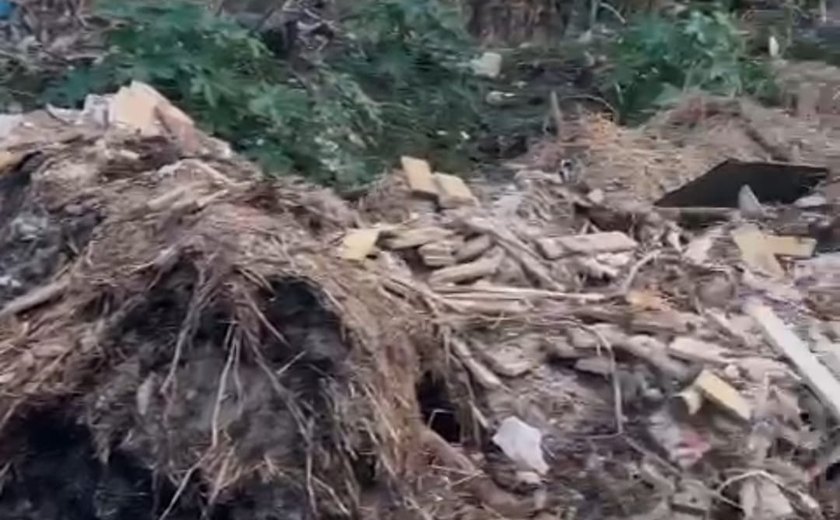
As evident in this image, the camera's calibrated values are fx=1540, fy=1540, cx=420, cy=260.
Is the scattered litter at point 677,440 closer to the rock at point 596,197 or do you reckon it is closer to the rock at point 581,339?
the rock at point 581,339

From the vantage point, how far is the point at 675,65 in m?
5.11

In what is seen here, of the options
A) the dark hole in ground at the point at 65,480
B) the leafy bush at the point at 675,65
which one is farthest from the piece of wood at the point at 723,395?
the leafy bush at the point at 675,65

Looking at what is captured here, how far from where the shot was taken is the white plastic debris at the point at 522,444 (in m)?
2.89

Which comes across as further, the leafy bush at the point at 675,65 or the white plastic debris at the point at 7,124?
the leafy bush at the point at 675,65

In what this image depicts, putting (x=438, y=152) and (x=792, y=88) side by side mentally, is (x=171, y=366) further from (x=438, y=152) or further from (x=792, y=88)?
(x=792, y=88)

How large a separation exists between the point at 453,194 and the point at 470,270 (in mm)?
417

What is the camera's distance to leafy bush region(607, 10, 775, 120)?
16.7 ft

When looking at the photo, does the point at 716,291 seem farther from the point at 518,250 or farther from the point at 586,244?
the point at 518,250

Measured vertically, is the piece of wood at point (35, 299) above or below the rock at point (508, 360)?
above

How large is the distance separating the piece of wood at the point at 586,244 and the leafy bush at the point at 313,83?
937 millimetres

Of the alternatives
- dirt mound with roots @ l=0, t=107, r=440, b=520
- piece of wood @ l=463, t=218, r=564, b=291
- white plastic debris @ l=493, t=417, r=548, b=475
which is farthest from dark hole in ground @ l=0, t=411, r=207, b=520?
piece of wood @ l=463, t=218, r=564, b=291

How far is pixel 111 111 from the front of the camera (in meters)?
3.72

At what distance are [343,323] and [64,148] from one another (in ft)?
3.65

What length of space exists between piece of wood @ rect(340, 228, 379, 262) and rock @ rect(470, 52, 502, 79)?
2.11 meters
